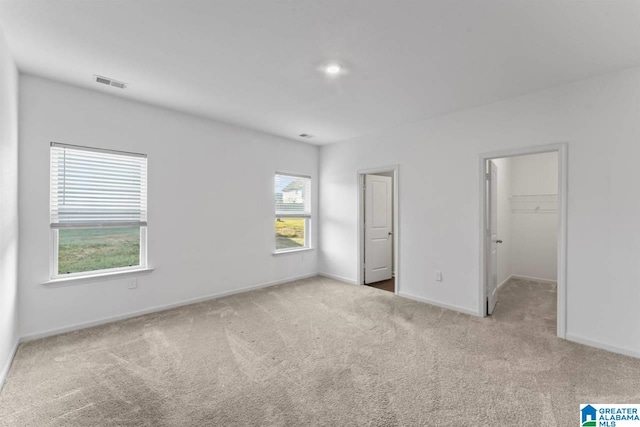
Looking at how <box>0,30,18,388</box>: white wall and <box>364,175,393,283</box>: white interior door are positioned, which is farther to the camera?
<box>364,175,393,283</box>: white interior door

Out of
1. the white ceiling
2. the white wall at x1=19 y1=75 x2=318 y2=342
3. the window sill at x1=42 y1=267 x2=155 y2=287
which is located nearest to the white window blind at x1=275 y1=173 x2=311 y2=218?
the white wall at x1=19 y1=75 x2=318 y2=342

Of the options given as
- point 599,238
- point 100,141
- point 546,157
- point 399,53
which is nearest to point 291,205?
point 100,141

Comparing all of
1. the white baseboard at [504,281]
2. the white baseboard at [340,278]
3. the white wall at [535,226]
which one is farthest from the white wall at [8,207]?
the white wall at [535,226]

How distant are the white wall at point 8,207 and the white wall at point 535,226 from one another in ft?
23.4

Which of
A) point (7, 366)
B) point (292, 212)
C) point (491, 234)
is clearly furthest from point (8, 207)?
point (491, 234)

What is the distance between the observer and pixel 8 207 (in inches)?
93.7

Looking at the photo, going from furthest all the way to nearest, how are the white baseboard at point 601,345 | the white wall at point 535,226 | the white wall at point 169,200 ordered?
the white wall at point 535,226
the white wall at point 169,200
the white baseboard at point 601,345

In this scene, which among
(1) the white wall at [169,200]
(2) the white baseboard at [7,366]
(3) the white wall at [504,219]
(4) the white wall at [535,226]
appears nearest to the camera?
(2) the white baseboard at [7,366]

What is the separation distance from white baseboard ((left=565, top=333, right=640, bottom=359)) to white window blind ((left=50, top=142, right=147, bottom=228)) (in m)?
4.90

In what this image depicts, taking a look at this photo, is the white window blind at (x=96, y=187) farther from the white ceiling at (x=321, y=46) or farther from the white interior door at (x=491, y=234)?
the white interior door at (x=491, y=234)

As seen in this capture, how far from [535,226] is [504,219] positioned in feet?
2.54

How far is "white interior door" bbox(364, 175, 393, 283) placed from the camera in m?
5.18

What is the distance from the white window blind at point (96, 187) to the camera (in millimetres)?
3041

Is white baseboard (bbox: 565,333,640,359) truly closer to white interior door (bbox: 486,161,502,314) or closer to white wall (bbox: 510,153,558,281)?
white interior door (bbox: 486,161,502,314)
